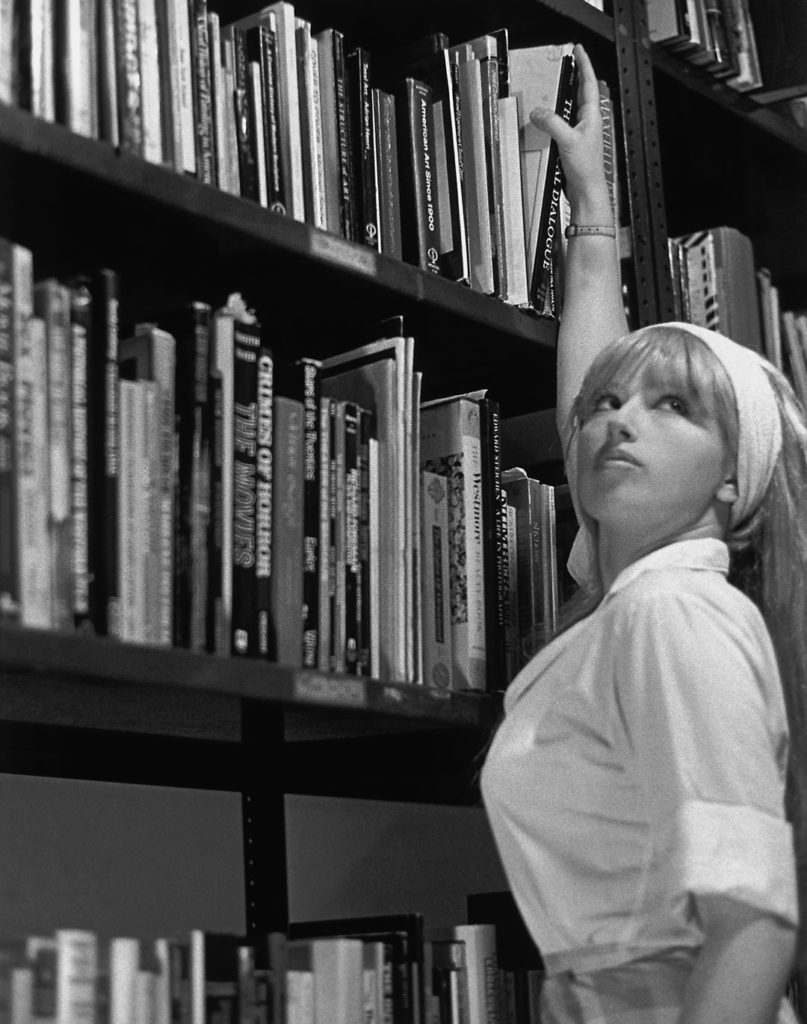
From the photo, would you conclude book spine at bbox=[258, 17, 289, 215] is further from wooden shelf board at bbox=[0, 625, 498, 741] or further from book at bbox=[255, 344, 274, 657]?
wooden shelf board at bbox=[0, 625, 498, 741]

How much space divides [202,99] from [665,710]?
72 cm

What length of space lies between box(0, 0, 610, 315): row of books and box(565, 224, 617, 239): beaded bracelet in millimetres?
22

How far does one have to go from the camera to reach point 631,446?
1.56m

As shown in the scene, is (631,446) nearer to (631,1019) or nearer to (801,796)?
(801,796)

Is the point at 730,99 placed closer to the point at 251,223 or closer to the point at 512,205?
the point at 512,205

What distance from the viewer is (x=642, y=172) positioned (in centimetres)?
203

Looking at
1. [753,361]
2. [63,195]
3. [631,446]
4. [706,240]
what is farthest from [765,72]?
[63,195]

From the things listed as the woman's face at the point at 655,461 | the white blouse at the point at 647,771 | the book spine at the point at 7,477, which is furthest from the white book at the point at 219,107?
the white blouse at the point at 647,771

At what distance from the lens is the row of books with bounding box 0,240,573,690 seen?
1269 millimetres

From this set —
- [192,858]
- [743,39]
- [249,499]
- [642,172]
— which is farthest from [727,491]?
[743,39]

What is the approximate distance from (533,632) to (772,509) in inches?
12.0

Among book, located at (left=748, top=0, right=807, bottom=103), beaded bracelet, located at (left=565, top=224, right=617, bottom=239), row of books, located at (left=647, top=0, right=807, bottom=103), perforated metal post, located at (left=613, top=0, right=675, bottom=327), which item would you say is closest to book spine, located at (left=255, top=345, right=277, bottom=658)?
beaded bracelet, located at (left=565, top=224, right=617, bottom=239)

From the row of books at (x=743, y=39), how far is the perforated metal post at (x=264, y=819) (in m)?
1.07

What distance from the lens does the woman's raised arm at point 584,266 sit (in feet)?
5.96
